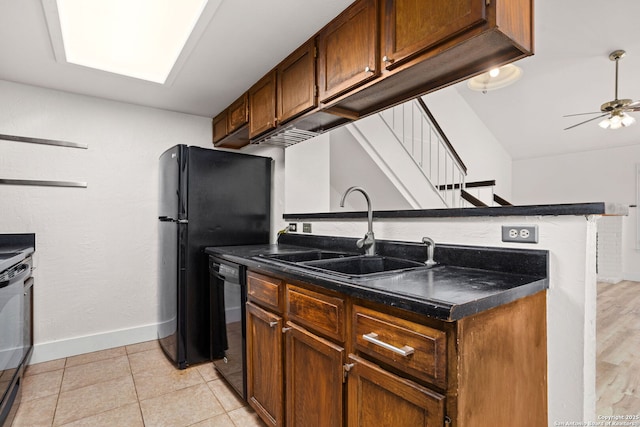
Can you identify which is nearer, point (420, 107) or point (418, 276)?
point (418, 276)

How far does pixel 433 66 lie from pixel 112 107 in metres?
2.82

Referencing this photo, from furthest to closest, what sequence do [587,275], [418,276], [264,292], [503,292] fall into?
[264,292] < [418,276] < [587,275] < [503,292]

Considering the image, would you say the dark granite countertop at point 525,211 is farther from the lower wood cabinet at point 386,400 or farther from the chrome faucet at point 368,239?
the lower wood cabinet at point 386,400

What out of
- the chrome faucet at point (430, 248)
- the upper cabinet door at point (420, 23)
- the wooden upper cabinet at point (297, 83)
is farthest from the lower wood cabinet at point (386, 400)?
the wooden upper cabinet at point (297, 83)

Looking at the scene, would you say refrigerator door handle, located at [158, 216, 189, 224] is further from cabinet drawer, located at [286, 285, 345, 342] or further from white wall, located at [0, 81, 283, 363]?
cabinet drawer, located at [286, 285, 345, 342]

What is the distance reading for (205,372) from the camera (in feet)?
7.88

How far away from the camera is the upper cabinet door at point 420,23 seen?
1.11 m

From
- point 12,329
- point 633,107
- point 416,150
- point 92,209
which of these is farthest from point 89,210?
point 633,107

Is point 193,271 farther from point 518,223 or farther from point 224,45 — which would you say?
point 518,223

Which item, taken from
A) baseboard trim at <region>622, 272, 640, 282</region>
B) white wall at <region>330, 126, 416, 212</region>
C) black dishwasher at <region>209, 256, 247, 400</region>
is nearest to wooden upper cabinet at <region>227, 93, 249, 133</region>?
white wall at <region>330, 126, 416, 212</region>

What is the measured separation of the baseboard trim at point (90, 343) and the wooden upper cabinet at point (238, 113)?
2.01 metres

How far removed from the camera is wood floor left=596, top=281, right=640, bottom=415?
1931 mm

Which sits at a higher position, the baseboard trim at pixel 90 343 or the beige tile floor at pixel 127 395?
the baseboard trim at pixel 90 343

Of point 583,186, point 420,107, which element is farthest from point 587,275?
point 583,186
